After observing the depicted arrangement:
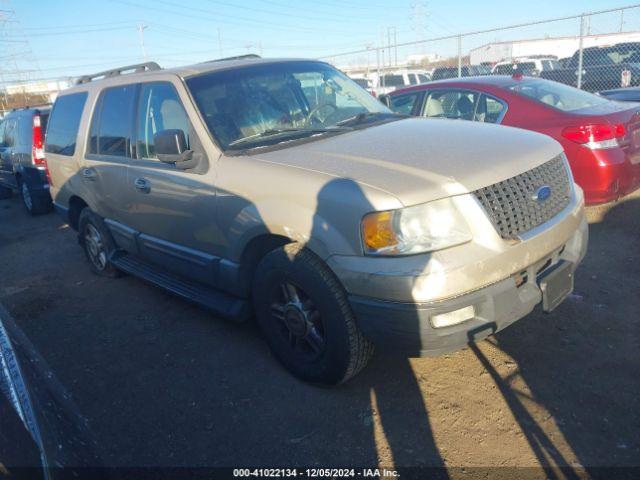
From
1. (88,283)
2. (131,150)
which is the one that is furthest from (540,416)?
(88,283)

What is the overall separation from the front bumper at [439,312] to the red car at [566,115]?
8.85 ft

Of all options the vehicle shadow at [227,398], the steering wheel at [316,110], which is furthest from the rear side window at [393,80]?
the vehicle shadow at [227,398]

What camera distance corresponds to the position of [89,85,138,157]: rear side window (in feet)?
13.6

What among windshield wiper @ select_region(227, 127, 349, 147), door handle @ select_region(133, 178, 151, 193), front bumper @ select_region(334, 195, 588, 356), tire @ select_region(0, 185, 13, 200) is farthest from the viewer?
tire @ select_region(0, 185, 13, 200)

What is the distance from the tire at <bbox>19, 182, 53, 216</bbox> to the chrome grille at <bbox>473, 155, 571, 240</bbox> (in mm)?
8789

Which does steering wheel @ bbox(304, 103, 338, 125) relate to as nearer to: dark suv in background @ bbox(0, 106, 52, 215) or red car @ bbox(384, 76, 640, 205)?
red car @ bbox(384, 76, 640, 205)

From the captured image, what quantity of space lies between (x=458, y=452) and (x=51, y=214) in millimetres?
9142

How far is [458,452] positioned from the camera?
8.00ft

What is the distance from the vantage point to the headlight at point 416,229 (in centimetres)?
238

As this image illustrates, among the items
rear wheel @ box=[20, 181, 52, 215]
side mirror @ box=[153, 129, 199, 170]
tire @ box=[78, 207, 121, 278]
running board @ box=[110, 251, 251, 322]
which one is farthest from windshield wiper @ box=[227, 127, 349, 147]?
rear wheel @ box=[20, 181, 52, 215]

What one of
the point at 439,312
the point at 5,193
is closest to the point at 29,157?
the point at 5,193

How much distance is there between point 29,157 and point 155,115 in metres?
6.48

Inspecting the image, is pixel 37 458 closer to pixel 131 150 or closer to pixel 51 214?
pixel 131 150

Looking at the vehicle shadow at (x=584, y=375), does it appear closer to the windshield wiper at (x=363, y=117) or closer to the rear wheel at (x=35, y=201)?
the windshield wiper at (x=363, y=117)
